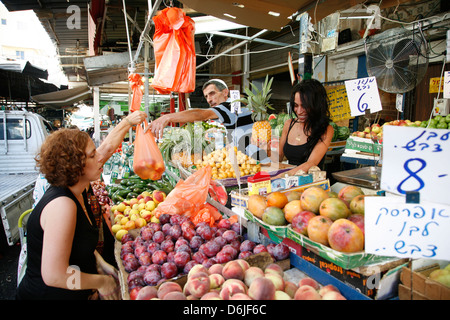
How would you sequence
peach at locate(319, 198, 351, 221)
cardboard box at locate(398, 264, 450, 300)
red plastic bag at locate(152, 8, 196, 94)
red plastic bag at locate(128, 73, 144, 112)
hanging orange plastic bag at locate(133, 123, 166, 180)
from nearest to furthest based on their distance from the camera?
cardboard box at locate(398, 264, 450, 300) < peach at locate(319, 198, 351, 221) < hanging orange plastic bag at locate(133, 123, 166, 180) < red plastic bag at locate(152, 8, 196, 94) < red plastic bag at locate(128, 73, 144, 112)

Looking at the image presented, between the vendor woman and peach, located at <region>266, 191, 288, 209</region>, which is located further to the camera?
the vendor woman

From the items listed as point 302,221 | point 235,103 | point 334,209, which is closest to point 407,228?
point 334,209

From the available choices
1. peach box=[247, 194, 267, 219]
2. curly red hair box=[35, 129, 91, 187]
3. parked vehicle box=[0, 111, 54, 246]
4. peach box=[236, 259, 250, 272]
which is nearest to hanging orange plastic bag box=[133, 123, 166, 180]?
curly red hair box=[35, 129, 91, 187]

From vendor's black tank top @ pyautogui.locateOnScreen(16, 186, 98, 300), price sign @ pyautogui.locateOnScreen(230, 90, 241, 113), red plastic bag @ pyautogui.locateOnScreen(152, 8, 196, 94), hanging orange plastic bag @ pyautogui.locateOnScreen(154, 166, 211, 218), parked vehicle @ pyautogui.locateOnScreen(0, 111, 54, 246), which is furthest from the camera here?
parked vehicle @ pyautogui.locateOnScreen(0, 111, 54, 246)

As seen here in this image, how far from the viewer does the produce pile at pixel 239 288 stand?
1.24 meters

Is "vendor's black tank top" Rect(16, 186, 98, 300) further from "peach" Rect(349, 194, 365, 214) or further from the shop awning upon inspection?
the shop awning

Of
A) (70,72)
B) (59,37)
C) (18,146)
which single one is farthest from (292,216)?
(70,72)

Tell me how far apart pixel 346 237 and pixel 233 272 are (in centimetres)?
60

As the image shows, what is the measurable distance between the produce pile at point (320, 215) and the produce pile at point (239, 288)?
226 mm

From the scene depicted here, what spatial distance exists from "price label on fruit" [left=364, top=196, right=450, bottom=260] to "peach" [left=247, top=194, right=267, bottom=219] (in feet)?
2.41

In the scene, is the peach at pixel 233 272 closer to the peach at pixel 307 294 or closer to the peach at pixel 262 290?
the peach at pixel 262 290

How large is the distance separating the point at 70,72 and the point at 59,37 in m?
9.09

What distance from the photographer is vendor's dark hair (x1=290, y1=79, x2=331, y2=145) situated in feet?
10.3

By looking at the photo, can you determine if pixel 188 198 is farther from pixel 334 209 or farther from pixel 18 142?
pixel 18 142
